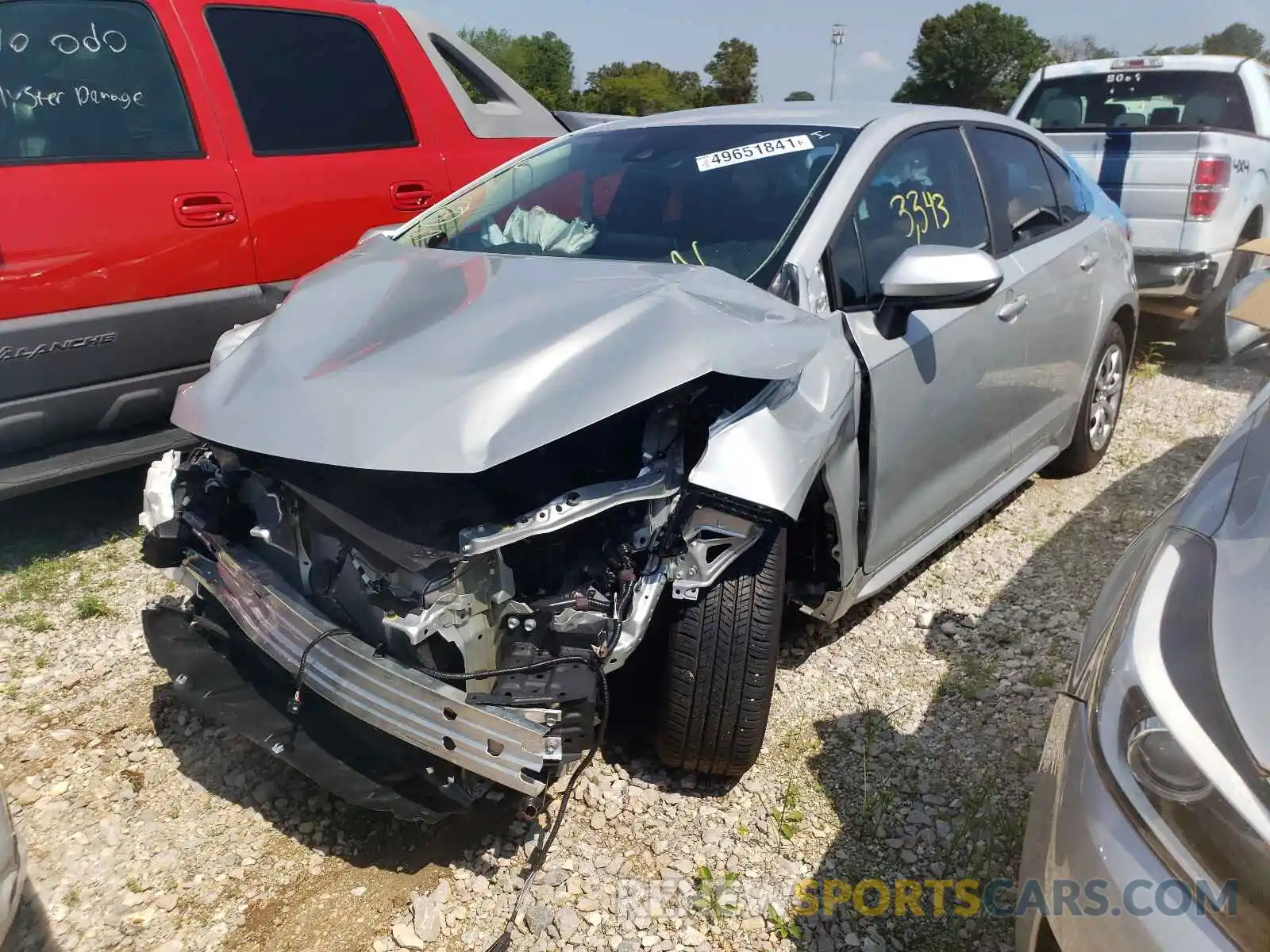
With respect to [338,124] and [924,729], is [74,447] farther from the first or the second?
[924,729]

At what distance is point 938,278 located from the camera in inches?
95.4

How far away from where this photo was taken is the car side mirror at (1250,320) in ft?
8.89

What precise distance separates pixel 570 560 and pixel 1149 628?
117 centimetres

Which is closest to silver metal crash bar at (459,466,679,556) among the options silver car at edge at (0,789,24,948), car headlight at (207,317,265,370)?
silver car at edge at (0,789,24,948)

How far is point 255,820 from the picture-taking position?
238 cm

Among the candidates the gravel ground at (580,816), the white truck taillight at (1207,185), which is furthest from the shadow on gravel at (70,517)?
the white truck taillight at (1207,185)

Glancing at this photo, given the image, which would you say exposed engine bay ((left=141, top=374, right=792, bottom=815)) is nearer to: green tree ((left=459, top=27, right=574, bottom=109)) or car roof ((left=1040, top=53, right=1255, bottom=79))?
car roof ((left=1040, top=53, right=1255, bottom=79))

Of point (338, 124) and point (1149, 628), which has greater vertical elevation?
point (338, 124)

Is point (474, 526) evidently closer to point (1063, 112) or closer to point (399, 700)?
point (399, 700)

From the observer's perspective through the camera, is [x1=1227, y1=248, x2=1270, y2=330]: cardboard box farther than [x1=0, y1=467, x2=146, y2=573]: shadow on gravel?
No

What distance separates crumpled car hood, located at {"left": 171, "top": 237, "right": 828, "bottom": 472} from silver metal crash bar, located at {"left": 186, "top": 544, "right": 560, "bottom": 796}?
0.41 meters


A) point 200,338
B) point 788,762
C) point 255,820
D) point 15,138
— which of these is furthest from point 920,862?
point 15,138

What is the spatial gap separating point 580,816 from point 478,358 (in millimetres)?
1212

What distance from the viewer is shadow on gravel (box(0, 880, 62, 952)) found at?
204 centimetres
